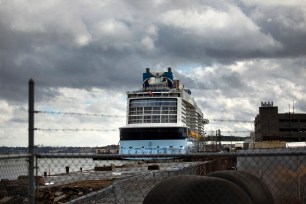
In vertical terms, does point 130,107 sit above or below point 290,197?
above

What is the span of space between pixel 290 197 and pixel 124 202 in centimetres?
445

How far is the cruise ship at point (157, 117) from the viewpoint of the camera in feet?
247

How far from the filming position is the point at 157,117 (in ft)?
275

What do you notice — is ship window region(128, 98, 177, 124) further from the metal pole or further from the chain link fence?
the metal pole

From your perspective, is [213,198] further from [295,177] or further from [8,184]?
[295,177]

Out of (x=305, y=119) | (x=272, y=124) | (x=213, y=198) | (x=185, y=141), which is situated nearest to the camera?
(x=213, y=198)

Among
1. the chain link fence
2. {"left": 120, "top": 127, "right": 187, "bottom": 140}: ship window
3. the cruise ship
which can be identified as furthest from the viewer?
{"left": 120, "top": 127, "right": 187, "bottom": 140}: ship window

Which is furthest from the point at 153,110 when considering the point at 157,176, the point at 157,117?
the point at 157,176

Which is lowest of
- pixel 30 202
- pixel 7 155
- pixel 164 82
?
pixel 30 202

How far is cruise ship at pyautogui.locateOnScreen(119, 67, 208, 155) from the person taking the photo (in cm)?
7516

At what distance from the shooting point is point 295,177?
13.8 m

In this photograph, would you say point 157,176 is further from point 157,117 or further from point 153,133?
point 157,117

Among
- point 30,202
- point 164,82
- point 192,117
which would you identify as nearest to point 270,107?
point 192,117

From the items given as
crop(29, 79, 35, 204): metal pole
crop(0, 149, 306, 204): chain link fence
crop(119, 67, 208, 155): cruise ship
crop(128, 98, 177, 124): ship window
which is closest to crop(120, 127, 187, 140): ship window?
crop(119, 67, 208, 155): cruise ship
